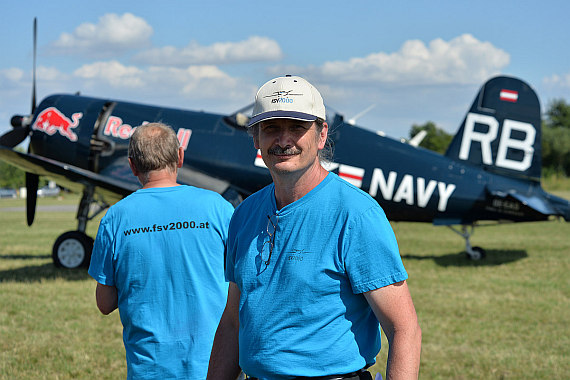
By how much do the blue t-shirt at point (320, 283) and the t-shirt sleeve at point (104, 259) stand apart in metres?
0.91

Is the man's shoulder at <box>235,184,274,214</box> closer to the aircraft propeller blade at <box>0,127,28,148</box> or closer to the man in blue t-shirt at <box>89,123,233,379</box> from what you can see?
the man in blue t-shirt at <box>89,123,233,379</box>

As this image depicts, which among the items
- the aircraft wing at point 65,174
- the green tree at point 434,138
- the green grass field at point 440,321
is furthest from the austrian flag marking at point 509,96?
the green tree at point 434,138

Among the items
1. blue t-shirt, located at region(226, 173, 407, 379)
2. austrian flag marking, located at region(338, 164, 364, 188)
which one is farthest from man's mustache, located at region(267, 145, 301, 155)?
austrian flag marking, located at region(338, 164, 364, 188)

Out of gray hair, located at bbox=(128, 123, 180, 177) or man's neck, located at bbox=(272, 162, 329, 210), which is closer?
man's neck, located at bbox=(272, 162, 329, 210)

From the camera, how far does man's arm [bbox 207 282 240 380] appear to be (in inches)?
74.1

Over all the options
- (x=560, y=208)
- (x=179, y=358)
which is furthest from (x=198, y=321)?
(x=560, y=208)

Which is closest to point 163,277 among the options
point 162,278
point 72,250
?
point 162,278

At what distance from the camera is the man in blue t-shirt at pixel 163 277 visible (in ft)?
7.51

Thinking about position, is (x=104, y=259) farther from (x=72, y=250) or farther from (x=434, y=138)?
(x=434, y=138)

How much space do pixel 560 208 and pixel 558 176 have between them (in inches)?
2302

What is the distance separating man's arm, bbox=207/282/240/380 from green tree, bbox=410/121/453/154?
7795 centimetres

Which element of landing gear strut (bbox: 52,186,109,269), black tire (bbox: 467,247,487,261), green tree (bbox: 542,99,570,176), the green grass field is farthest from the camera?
green tree (bbox: 542,99,570,176)

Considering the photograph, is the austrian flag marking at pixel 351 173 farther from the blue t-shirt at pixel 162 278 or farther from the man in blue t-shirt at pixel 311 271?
the man in blue t-shirt at pixel 311 271

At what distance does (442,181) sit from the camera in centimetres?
899
